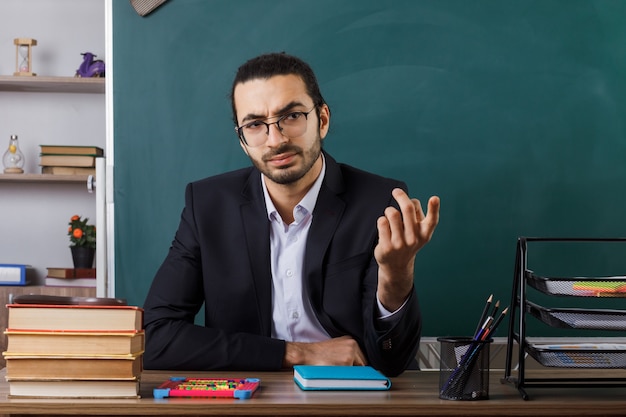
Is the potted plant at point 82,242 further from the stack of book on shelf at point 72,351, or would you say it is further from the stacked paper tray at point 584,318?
the stacked paper tray at point 584,318

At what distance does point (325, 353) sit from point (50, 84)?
8.49 ft

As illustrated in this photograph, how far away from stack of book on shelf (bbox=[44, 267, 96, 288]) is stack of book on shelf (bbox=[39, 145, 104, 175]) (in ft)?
1.58

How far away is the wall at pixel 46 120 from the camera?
158 inches

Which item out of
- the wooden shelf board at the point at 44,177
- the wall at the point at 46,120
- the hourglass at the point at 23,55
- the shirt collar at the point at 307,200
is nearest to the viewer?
the shirt collar at the point at 307,200

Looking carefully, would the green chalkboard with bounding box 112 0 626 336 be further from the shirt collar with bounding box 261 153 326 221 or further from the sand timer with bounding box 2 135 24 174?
the sand timer with bounding box 2 135 24 174

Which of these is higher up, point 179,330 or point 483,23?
point 483,23

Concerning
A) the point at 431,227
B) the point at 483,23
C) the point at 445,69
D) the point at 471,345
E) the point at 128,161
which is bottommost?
the point at 471,345

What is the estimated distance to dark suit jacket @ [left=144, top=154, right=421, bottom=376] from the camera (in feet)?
6.83

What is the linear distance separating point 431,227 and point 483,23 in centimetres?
162

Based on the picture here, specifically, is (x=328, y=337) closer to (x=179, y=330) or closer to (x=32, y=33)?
(x=179, y=330)

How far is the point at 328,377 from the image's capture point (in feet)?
4.60

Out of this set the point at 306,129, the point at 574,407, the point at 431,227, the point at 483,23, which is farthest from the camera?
the point at 483,23

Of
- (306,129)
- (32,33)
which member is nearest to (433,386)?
(306,129)

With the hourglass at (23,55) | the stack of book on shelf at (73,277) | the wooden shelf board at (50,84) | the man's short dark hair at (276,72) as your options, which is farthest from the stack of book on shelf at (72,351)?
the hourglass at (23,55)
